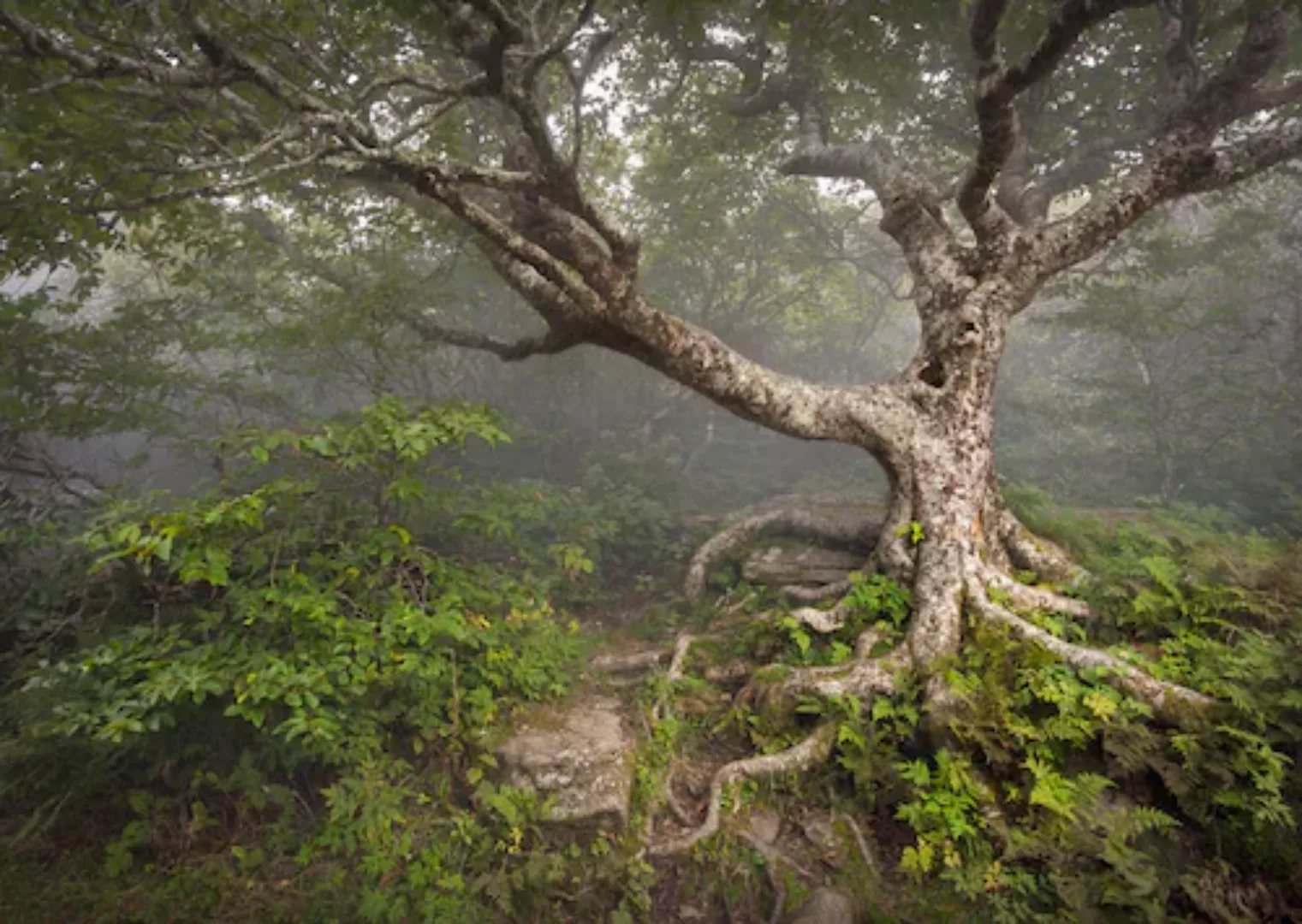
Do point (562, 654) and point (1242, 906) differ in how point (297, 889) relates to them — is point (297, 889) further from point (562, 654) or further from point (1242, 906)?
point (1242, 906)

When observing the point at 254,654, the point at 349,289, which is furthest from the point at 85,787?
the point at 349,289

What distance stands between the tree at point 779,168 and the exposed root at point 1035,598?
1.1 inches

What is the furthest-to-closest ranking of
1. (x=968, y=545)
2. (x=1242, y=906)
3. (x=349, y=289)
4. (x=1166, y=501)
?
(x=1166, y=501), (x=349, y=289), (x=968, y=545), (x=1242, y=906)

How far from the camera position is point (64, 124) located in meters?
5.88

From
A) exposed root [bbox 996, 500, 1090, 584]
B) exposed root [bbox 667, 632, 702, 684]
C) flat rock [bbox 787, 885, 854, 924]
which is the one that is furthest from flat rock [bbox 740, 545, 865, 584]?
flat rock [bbox 787, 885, 854, 924]

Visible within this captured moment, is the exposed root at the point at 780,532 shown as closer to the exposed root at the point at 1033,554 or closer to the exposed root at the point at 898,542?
the exposed root at the point at 898,542

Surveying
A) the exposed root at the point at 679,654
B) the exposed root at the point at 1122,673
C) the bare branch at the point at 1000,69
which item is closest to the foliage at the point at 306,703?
the exposed root at the point at 679,654

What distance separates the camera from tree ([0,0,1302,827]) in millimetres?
5117

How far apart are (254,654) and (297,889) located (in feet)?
5.65

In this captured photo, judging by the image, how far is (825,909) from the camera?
4387mm

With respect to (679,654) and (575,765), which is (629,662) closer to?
(679,654)

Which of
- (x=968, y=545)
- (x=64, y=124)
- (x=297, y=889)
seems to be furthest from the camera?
(x=968, y=545)

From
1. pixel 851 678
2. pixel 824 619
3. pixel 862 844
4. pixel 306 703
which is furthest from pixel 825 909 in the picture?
pixel 306 703

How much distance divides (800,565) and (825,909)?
451cm
